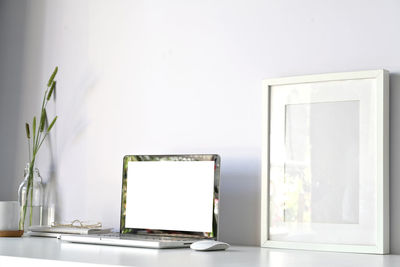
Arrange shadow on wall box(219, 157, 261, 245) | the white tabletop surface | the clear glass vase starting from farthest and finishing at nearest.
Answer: the clear glass vase, shadow on wall box(219, 157, 261, 245), the white tabletop surface

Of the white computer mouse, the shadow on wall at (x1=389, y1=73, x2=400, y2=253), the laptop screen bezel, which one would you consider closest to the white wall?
the shadow on wall at (x1=389, y1=73, x2=400, y2=253)

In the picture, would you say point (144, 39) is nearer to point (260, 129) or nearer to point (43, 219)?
point (260, 129)

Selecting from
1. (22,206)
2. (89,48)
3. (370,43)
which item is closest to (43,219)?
(22,206)

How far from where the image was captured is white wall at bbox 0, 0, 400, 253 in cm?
172

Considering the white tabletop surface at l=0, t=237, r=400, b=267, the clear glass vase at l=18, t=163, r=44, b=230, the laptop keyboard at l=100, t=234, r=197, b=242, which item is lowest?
the white tabletop surface at l=0, t=237, r=400, b=267

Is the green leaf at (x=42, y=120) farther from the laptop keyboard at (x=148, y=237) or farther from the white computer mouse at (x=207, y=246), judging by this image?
the white computer mouse at (x=207, y=246)

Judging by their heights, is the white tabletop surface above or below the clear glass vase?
below

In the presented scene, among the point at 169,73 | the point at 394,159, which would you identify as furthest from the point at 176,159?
the point at 394,159

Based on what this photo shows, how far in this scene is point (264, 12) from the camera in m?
1.84

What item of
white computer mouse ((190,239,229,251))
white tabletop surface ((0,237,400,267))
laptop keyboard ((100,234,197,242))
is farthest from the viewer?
laptop keyboard ((100,234,197,242))

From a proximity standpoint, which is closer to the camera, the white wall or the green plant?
the white wall

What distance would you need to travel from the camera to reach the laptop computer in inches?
68.0

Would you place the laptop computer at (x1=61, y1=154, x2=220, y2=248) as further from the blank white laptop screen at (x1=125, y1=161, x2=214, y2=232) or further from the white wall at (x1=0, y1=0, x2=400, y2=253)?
the white wall at (x1=0, y1=0, x2=400, y2=253)

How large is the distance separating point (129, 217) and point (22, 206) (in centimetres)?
47
